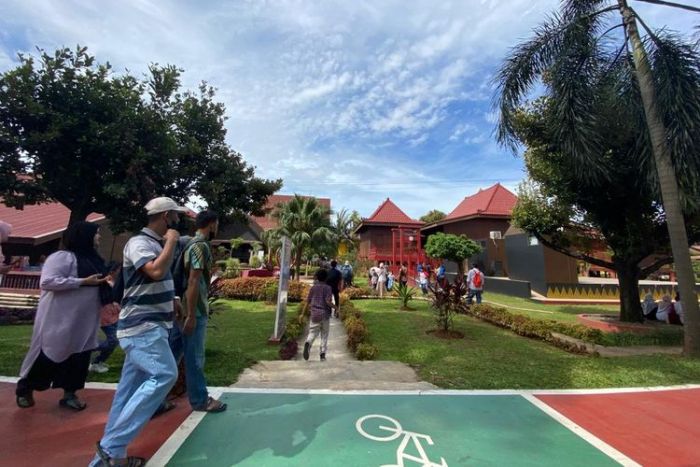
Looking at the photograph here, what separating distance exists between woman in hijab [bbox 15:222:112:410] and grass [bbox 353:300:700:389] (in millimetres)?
3825

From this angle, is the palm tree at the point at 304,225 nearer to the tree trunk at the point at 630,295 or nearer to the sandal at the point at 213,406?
the tree trunk at the point at 630,295

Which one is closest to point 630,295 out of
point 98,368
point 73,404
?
point 98,368

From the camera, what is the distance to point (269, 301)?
1550 cm

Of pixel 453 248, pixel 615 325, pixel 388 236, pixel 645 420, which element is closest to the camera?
pixel 645 420

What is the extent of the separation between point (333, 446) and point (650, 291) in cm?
2103

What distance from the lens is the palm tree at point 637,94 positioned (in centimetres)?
684

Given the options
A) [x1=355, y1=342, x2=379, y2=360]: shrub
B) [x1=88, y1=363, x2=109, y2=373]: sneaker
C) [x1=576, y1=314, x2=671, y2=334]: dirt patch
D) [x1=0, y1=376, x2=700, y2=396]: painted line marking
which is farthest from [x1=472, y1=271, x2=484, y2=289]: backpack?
[x1=88, y1=363, x2=109, y2=373]: sneaker

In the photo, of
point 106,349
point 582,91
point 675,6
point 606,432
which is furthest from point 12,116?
point 675,6

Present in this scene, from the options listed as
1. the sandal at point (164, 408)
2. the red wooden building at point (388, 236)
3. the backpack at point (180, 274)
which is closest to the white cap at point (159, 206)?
the backpack at point (180, 274)

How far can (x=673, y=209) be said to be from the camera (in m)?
6.83

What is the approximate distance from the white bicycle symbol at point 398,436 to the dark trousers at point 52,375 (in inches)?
102

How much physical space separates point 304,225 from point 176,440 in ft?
Result: 66.3

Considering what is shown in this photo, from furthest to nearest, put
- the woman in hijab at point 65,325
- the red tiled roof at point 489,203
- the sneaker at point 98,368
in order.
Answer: the red tiled roof at point 489,203 < the sneaker at point 98,368 < the woman in hijab at point 65,325

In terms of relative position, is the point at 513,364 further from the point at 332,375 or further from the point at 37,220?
the point at 37,220
